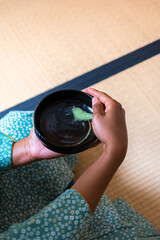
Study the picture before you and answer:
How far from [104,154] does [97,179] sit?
70mm

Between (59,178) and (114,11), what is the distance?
1.28 meters

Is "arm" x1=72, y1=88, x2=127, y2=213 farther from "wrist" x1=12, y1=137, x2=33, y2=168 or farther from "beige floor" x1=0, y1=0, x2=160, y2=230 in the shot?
"beige floor" x1=0, y1=0, x2=160, y2=230

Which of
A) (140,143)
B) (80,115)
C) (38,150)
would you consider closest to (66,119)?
(80,115)

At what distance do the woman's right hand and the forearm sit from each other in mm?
24

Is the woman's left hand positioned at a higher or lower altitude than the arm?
lower

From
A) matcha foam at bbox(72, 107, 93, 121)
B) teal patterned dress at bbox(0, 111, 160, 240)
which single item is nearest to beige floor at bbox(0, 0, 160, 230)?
teal patterned dress at bbox(0, 111, 160, 240)

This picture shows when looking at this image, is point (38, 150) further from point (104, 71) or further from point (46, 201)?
point (104, 71)

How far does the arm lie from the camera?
64 cm

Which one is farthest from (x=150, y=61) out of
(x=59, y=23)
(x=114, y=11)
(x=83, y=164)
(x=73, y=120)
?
(x=73, y=120)

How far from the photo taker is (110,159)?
66 centimetres

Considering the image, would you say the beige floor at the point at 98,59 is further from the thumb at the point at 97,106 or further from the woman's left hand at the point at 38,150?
the thumb at the point at 97,106

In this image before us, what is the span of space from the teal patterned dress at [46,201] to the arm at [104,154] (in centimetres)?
3

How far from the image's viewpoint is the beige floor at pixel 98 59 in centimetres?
122

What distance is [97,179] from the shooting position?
646mm
